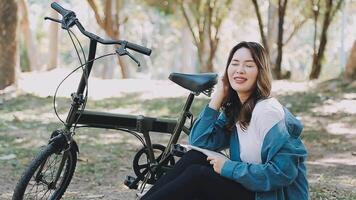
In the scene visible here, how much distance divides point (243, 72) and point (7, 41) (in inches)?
269

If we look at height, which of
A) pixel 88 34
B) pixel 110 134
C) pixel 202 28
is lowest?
pixel 110 134

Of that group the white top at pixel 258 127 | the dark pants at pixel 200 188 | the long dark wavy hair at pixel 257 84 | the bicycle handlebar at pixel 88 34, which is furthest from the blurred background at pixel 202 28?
the dark pants at pixel 200 188

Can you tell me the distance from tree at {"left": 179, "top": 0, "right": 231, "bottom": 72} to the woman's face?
12.9 m

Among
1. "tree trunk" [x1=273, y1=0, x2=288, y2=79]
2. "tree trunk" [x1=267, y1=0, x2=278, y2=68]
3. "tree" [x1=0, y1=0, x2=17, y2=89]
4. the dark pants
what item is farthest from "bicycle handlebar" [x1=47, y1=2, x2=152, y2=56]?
"tree trunk" [x1=267, y1=0, x2=278, y2=68]

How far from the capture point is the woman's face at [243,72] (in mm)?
2744

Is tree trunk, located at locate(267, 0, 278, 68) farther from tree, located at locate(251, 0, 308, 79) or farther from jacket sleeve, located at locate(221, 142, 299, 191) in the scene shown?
jacket sleeve, located at locate(221, 142, 299, 191)

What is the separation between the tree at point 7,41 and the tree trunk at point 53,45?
5.86 metres

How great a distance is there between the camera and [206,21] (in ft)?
53.4

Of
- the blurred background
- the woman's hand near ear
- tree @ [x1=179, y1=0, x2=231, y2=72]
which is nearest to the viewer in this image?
the woman's hand near ear

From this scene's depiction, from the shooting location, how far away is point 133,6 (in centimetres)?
2334

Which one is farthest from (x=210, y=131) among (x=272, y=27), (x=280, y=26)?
(x=272, y=27)

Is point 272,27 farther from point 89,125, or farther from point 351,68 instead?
point 89,125

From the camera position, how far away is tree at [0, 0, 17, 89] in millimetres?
8750

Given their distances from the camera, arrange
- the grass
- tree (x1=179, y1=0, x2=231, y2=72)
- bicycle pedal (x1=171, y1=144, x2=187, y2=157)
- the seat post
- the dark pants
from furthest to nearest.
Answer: tree (x1=179, y1=0, x2=231, y2=72)
the grass
the seat post
bicycle pedal (x1=171, y1=144, x2=187, y2=157)
the dark pants
